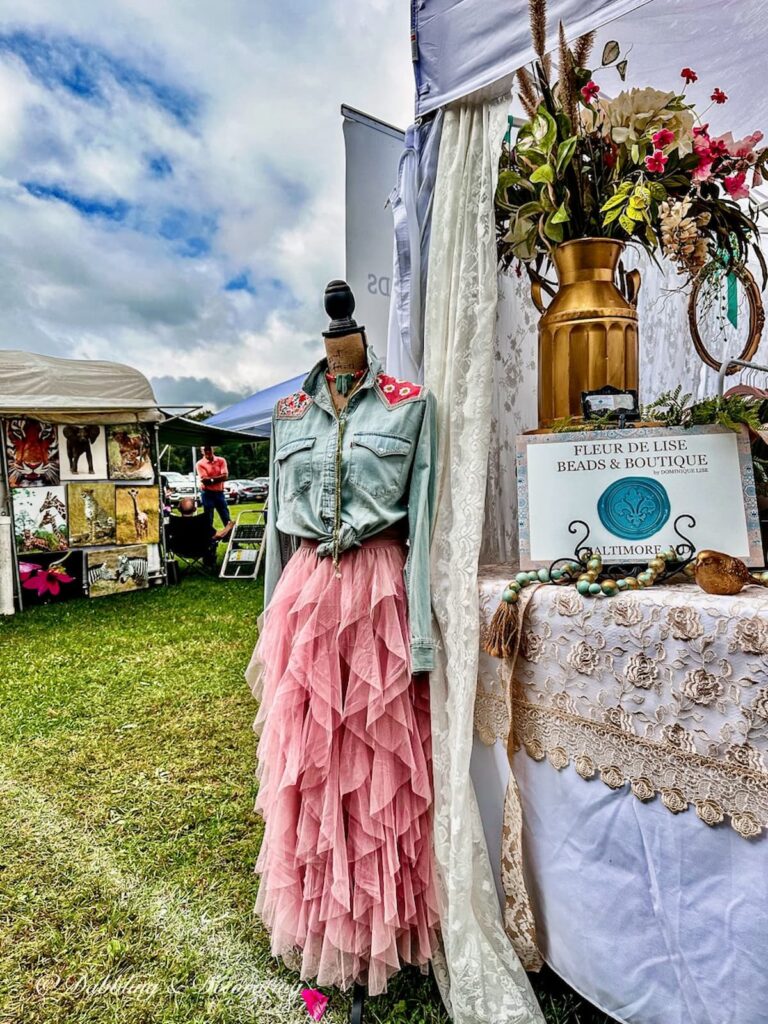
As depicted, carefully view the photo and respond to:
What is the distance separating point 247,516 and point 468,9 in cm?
768

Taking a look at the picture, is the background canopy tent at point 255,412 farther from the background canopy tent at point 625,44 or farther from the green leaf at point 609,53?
the green leaf at point 609,53

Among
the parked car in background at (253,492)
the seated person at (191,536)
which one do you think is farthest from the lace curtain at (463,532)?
the parked car in background at (253,492)

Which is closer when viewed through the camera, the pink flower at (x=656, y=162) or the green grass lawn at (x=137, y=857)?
the pink flower at (x=656, y=162)

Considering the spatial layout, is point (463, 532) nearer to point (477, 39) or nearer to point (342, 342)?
point (342, 342)

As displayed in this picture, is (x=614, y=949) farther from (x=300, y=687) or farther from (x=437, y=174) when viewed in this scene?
(x=437, y=174)

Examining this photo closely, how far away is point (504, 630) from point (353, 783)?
482 millimetres

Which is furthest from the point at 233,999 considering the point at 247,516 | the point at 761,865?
the point at 247,516

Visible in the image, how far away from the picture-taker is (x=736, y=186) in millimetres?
1327

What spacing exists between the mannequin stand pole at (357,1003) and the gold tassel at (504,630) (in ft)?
2.77

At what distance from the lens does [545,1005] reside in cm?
138

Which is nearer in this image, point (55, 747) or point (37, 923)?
point (37, 923)

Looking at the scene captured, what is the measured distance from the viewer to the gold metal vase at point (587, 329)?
4.62 feet

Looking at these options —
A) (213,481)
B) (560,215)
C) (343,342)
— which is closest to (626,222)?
(560,215)
